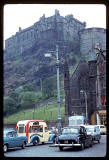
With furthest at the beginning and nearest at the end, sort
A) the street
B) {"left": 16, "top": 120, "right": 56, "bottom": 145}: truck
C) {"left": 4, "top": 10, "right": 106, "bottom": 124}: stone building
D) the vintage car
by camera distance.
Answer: {"left": 4, "top": 10, "right": 106, "bottom": 124}: stone building < {"left": 16, "top": 120, "right": 56, "bottom": 145}: truck < the vintage car < the street

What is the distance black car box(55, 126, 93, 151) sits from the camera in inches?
451

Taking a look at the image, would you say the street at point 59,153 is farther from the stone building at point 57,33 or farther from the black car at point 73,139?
the stone building at point 57,33

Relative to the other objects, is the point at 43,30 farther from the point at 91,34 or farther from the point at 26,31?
the point at 91,34

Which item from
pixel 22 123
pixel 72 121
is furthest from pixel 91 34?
pixel 22 123

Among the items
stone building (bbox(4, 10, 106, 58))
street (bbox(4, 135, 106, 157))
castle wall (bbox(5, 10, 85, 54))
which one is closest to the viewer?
street (bbox(4, 135, 106, 157))

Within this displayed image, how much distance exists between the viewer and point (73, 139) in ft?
38.0

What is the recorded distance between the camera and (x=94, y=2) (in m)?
3.72

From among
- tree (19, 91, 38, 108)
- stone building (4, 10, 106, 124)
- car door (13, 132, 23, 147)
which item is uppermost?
stone building (4, 10, 106, 124)

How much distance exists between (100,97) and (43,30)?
1843 inches

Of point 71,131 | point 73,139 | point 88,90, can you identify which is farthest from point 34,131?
point 88,90

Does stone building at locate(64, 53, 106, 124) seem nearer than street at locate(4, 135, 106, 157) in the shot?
No

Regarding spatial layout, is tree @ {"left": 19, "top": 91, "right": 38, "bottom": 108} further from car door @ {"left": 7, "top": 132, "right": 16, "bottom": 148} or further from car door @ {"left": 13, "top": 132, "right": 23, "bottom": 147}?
car door @ {"left": 7, "top": 132, "right": 16, "bottom": 148}

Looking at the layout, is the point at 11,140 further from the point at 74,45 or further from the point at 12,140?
the point at 74,45

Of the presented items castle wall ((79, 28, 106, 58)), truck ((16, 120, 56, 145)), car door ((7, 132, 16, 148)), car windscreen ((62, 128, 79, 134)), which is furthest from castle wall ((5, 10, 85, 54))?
car windscreen ((62, 128, 79, 134))
